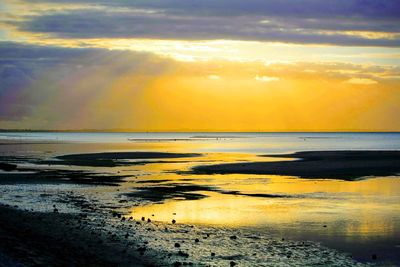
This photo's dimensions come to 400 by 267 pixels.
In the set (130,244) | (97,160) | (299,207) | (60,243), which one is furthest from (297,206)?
(97,160)

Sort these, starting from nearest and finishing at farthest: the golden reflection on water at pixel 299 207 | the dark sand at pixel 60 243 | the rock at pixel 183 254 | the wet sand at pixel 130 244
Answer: the dark sand at pixel 60 243 < the wet sand at pixel 130 244 < the rock at pixel 183 254 < the golden reflection on water at pixel 299 207

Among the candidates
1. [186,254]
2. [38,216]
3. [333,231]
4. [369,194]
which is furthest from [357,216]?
[38,216]

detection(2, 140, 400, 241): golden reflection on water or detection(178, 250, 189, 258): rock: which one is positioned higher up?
detection(178, 250, 189, 258): rock

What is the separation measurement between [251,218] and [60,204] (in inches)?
484

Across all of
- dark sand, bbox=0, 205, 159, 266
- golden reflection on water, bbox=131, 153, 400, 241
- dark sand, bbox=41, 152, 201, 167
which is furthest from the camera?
dark sand, bbox=41, 152, 201, 167

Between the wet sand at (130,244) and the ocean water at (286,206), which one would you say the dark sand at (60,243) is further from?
the ocean water at (286,206)

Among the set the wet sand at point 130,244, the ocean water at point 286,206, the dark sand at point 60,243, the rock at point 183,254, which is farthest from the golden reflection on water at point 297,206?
the rock at point 183,254

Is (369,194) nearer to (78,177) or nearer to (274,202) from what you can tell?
(274,202)

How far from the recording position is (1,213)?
27.3 meters

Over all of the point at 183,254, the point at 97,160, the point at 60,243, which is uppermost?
the point at 60,243

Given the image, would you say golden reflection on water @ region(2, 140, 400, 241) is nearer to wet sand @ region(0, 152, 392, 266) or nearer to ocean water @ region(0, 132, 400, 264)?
ocean water @ region(0, 132, 400, 264)

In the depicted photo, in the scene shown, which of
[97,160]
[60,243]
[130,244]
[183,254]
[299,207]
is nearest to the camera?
[183,254]

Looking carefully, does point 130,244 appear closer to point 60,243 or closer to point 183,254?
point 183,254

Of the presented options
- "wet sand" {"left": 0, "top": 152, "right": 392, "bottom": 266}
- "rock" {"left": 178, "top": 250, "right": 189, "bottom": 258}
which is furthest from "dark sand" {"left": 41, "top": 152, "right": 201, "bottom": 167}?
"rock" {"left": 178, "top": 250, "right": 189, "bottom": 258}
